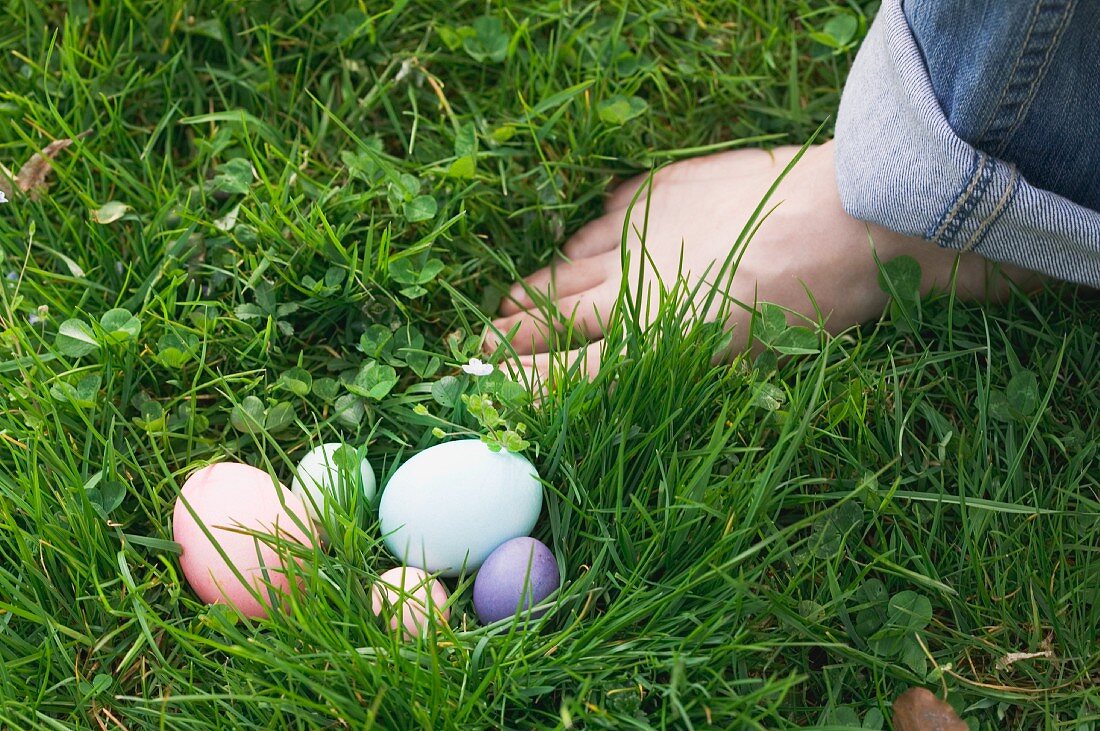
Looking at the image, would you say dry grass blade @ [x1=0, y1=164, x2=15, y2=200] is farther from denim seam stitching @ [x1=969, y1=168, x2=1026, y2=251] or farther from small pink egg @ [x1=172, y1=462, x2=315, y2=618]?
denim seam stitching @ [x1=969, y1=168, x2=1026, y2=251]

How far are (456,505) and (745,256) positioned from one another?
2.07 ft

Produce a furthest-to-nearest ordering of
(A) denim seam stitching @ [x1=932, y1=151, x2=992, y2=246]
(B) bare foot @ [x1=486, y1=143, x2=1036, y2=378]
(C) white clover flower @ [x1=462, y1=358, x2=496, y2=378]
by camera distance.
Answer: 1. (B) bare foot @ [x1=486, y1=143, x2=1036, y2=378]
2. (C) white clover flower @ [x1=462, y1=358, x2=496, y2=378]
3. (A) denim seam stitching @ [x1=932, y1=151, x2=992, y2=246]

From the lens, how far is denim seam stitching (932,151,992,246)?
49.9 inches

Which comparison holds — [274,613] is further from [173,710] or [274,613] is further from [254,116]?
[254,116]

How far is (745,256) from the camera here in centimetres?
155

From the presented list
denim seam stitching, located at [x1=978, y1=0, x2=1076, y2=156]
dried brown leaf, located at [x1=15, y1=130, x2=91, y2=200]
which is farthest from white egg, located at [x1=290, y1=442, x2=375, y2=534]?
denim seam stitching, located at [x1=978, y1=0, x2=1076, y2=156]

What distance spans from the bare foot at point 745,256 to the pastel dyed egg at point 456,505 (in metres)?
0.21

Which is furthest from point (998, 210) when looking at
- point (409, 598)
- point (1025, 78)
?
point (409, 598)

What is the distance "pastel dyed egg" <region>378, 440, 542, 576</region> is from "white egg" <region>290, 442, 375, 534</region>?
50mm

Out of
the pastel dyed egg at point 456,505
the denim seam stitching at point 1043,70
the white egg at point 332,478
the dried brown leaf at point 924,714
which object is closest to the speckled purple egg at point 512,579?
the pastel dyed egg at point 456,505

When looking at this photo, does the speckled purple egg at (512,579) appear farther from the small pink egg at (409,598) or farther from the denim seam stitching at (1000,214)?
the denim seam stitching at (1000,214)

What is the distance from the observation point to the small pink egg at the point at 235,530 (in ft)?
4.09

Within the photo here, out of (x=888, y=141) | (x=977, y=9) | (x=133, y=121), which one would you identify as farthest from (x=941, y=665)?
(x=133, y=121)

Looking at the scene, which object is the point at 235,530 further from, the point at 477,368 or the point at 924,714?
the point at 924,714
